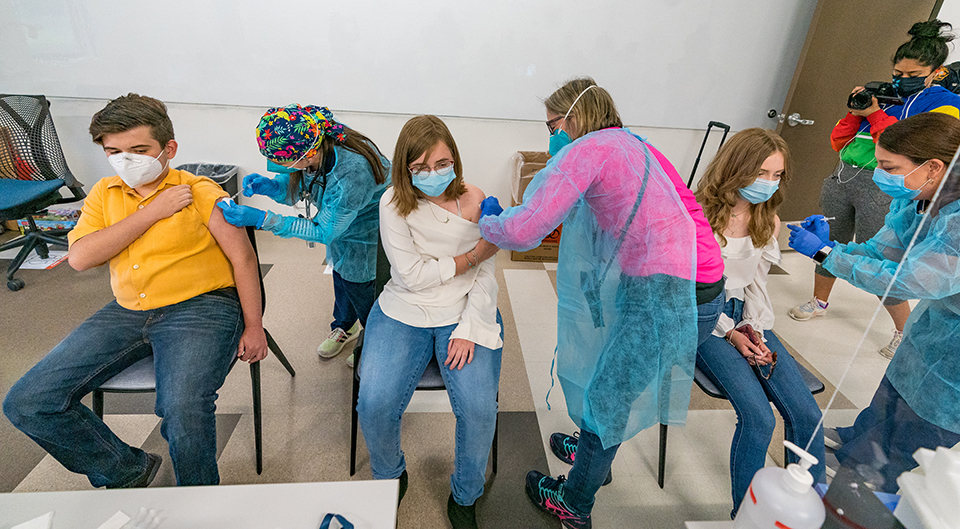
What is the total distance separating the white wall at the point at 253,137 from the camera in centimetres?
283

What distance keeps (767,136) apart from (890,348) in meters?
0.72

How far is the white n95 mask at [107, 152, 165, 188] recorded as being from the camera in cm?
120

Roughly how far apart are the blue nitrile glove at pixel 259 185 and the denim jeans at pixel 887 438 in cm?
184

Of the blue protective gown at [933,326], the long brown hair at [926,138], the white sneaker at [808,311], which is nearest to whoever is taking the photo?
the blue protective gown at [933,326]

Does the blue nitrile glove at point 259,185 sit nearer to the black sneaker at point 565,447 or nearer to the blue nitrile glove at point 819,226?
the black sneaker at point 565,447

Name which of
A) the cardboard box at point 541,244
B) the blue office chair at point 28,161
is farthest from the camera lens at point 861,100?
the blue office chair at point 28,161

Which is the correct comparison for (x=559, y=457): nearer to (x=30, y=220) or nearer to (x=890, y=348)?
(x=890, y=348)

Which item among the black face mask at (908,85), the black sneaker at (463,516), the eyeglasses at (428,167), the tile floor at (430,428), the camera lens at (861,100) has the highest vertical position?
Answer: the black face mask at (908,85)

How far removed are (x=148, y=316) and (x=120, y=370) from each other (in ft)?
0.54

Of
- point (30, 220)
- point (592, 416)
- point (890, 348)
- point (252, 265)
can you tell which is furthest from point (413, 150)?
point (30, 220)

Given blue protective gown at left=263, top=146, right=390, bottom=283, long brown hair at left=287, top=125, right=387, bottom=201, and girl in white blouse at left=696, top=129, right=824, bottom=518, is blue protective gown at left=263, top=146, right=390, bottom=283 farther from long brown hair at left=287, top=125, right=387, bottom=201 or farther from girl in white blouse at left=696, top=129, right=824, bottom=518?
girl in white blouse at left=696, top=129, right=824, bottom=518

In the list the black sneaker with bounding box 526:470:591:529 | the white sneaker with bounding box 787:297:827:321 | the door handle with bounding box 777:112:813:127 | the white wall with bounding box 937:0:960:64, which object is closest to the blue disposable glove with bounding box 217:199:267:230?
the black sneaker with bounding box 526:470:591:529

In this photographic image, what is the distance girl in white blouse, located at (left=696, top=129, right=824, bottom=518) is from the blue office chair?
10.4 feet

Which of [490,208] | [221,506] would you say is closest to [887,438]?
[490,208]
